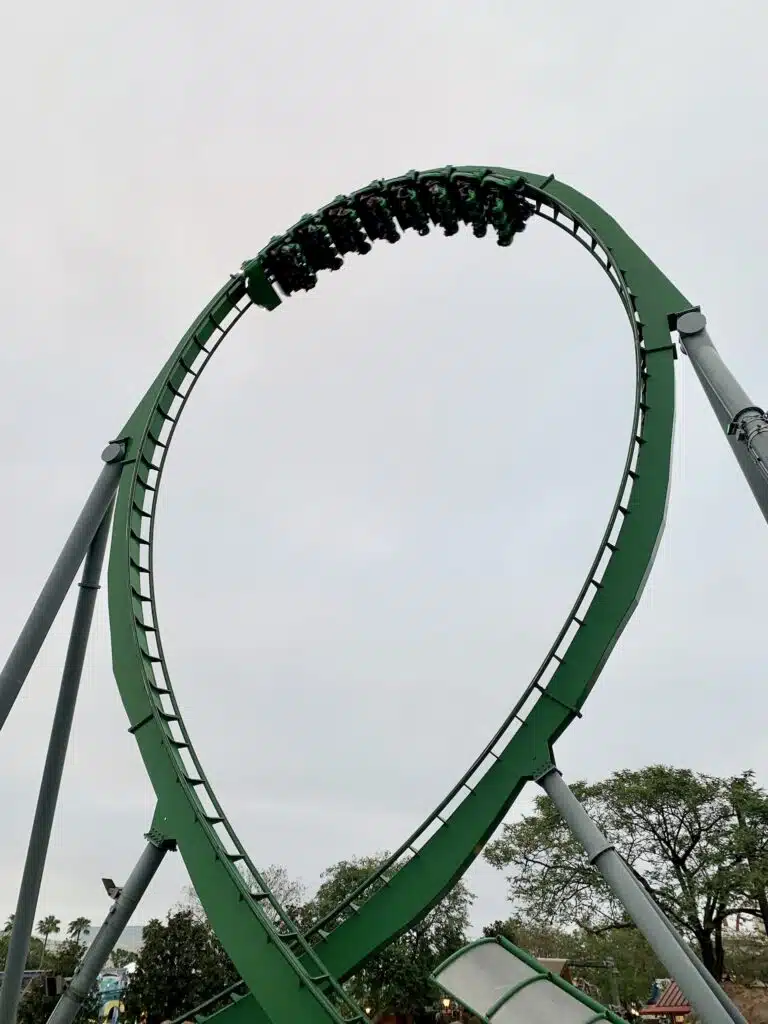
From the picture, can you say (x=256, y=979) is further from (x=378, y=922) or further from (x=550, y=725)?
(x=550, y=725)

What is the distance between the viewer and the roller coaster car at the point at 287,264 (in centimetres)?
1283

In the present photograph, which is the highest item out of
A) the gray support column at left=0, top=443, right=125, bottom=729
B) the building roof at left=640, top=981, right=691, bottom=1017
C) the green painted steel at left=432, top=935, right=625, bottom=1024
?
the gray support column at left=0, top=443, right=125, bottom=729

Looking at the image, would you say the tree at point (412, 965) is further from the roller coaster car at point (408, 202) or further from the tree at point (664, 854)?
the roller coaster car at point (408, 202)

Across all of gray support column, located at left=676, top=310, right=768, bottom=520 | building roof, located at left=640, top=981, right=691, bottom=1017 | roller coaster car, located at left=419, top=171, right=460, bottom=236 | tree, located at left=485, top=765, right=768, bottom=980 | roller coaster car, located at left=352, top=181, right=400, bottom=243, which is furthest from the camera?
building roof, located at left=640, top=981, right=691, bottom=1017

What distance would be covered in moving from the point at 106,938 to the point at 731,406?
8.75 metres

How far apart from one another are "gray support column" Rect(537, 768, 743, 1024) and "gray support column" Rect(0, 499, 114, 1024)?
6.55m

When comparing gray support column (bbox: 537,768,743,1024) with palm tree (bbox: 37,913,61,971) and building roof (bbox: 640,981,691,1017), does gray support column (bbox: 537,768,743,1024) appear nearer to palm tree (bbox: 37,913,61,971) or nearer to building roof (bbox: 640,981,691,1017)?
building roof (bbox: 640,981,691,1017)

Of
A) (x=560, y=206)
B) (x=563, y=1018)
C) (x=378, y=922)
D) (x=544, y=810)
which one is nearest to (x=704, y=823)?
(x=544, y=810)

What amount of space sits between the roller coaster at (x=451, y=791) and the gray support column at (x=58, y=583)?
2cm

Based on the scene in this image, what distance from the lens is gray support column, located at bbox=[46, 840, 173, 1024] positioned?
8.72 metres

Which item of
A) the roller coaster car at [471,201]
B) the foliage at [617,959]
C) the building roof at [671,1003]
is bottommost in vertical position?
the building roof at [671,1003]

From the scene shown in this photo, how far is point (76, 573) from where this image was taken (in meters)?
11.1

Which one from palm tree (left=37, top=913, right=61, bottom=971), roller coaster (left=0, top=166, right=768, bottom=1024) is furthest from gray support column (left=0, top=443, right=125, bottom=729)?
palm tree (left=37, top=913, right=61, bottom=971)

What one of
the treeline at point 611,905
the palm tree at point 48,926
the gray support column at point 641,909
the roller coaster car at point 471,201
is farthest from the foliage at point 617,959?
the palm tree at point 48,926
